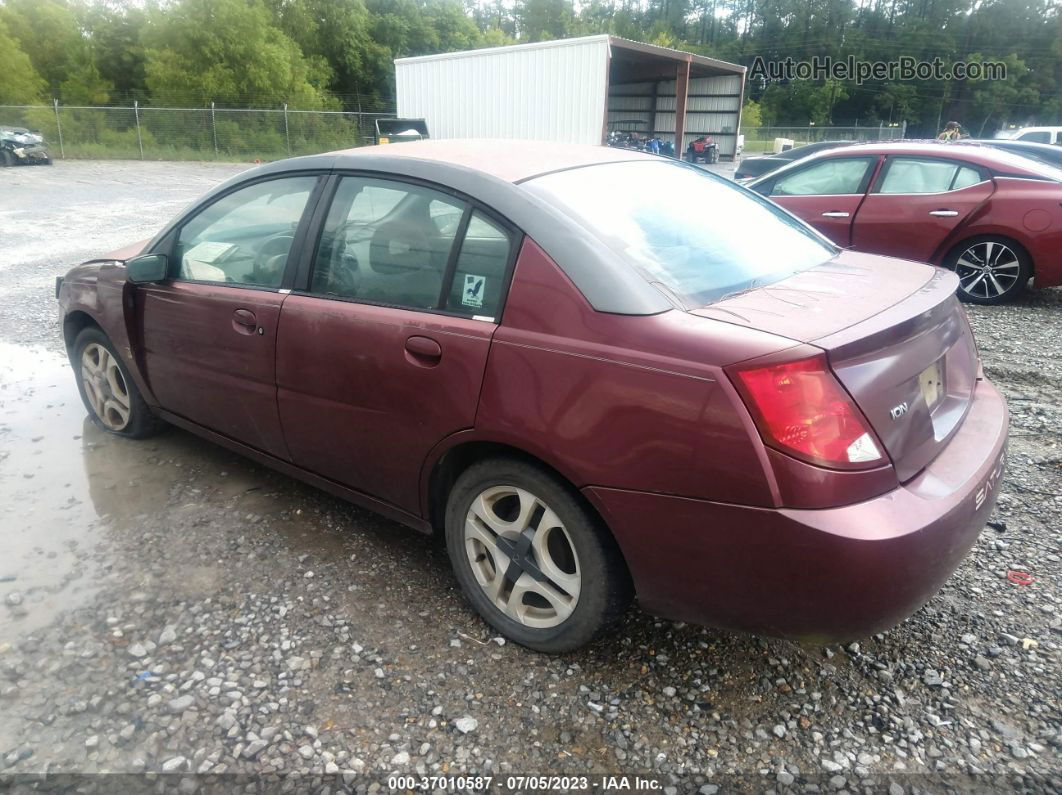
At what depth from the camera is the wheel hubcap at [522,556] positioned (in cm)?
234

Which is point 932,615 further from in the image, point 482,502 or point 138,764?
point 138,764

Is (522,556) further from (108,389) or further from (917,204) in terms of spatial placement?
(917,204)

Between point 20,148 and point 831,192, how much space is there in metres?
26.4

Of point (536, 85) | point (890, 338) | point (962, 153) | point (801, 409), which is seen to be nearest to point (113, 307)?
point (801, 409)

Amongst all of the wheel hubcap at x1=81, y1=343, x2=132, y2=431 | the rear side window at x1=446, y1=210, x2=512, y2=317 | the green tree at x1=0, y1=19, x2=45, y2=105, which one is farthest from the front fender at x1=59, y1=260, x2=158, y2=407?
the green tree at x1=0, y1=19, x2=45, y2=105

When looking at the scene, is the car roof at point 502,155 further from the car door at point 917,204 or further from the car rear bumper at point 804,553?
the car door at point 917,204

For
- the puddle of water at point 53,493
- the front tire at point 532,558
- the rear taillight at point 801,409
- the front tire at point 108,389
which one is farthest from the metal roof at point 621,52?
the rear taillight at point 801,409

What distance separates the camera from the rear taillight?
1865mm

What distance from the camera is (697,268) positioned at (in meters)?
2.44

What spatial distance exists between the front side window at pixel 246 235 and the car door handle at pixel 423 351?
33.5 inches

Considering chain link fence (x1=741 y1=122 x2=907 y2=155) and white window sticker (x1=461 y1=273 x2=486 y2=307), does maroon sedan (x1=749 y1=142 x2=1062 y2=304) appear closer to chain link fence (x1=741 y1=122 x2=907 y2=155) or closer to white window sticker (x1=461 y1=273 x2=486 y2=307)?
white window sticker (x1=461 y1=273 x2=486 y2=307)

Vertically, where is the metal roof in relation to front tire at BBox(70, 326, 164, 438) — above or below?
above

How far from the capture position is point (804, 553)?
187 cm

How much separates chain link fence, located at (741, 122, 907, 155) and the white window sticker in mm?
36178
